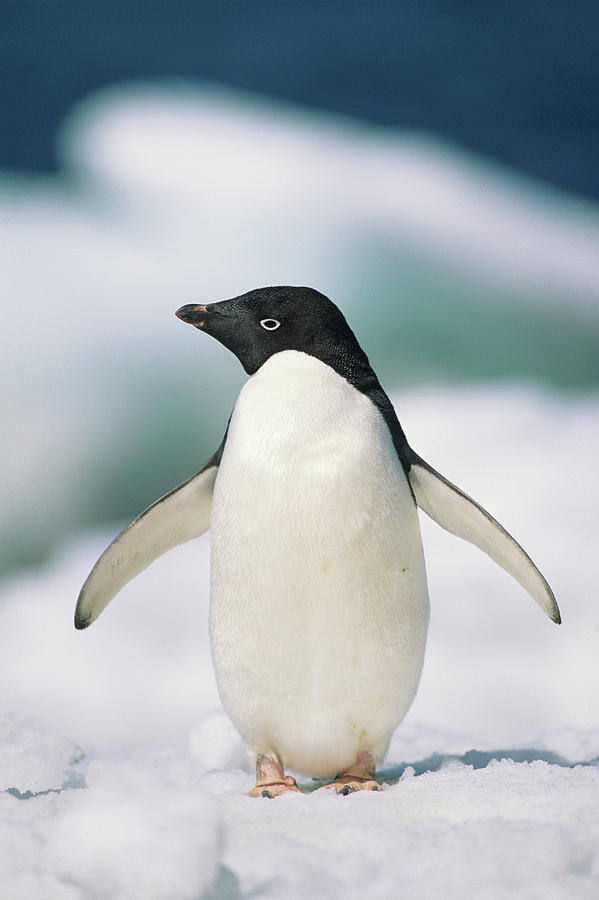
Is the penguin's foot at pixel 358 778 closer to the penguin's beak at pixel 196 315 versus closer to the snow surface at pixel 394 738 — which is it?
the snow surface at pixel 394 738

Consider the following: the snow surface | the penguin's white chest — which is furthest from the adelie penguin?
the snow surface

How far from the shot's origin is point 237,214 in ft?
21.1

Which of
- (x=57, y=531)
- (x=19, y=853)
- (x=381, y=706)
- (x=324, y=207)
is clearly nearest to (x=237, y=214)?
(x=324, y=207)

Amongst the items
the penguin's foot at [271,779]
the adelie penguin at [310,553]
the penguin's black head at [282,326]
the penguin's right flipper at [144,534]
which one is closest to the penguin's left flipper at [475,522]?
the adelie penguin at [310,553]

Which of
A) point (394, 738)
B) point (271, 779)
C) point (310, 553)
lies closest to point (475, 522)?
point (310, 553)

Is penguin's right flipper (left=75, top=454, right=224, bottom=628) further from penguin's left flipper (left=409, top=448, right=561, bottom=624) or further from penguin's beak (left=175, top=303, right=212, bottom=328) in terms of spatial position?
penguin's left flipper (left=409, top=448, right=561, bottom=624)

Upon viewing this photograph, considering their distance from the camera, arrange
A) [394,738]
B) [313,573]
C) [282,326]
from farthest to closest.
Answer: [394,738]
[282,326]
[313,573]

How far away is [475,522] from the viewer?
1.63 meters

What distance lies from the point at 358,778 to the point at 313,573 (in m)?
0.36

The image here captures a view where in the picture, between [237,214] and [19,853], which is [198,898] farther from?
[237,214]

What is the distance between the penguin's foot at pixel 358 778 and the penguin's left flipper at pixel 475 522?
0.42 metres

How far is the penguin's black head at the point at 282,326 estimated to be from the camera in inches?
56.7

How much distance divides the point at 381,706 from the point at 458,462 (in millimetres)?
3228

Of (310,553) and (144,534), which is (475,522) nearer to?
(310,553)
